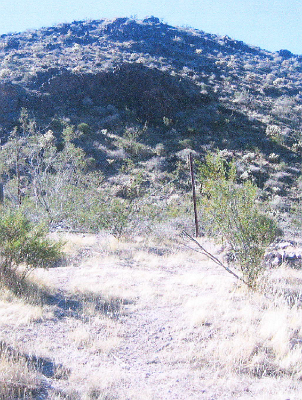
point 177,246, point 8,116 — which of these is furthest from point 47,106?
point 177,246

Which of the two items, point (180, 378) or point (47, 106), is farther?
point (47, 106)

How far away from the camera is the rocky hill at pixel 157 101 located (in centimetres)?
2628

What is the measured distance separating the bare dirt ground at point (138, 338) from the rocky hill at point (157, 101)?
16858 millimetres

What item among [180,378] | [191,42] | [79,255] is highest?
[191,42]

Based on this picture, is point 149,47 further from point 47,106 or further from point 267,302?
point 267,302

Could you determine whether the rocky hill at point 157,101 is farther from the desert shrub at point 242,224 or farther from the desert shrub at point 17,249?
the desert shrub at point 17,249

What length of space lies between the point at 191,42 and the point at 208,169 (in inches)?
1802

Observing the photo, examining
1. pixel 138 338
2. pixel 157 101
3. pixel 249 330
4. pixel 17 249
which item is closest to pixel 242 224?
pixel 249 330

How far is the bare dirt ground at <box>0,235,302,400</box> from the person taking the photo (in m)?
3.14

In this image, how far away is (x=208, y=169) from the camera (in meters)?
6.40

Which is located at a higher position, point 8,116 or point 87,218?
point 8,116

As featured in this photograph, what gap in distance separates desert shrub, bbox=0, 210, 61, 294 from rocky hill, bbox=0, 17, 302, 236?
58.3 feet

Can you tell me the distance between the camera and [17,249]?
19.0 ft

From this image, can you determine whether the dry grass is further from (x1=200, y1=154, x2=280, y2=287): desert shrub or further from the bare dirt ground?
(x1=200, y1=154, x2=280, y2=287): desert shrub
